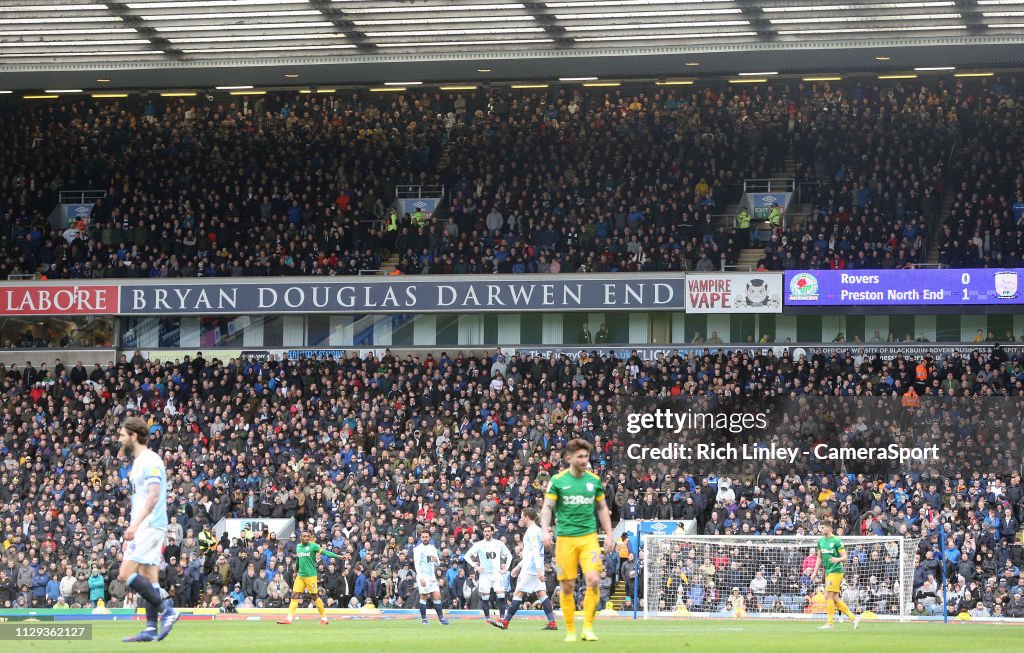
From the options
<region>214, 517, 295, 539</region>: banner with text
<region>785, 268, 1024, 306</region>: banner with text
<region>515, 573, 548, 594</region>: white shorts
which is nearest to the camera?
<region>515, 573, 548, 594</region>: white shorts

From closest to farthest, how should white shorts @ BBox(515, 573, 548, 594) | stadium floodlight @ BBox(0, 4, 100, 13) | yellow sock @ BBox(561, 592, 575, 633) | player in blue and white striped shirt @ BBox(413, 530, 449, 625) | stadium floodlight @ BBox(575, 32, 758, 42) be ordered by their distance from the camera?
yellow sock @ BBox(561, 592, 575, 633), white shorts @ BBox(515, 573, 548, 594), player in blue and white striped shirt @ BBox(413, 530, 449, 625), stadium floodlight @ BBox(0, 4, 100, 13), stadium floodlight @ BBox(575, 32, 758, 42)

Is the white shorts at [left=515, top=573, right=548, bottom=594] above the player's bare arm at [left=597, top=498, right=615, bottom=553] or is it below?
below

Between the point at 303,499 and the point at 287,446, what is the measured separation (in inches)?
138

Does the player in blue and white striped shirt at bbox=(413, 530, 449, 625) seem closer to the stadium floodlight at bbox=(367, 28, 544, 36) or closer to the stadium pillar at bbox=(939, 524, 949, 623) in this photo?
the stadium pillar at bbox=(939, 524, 949, 623)

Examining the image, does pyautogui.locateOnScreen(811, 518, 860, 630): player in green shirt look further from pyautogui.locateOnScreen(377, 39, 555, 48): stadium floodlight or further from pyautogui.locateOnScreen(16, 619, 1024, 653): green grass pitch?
pyautogui.locateOnScreen(377, 39, 555, 48): stadium floodlight

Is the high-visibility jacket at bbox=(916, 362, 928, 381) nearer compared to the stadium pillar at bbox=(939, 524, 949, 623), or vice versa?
the stadium pillar at bbox=(939, 524, 949, 623)

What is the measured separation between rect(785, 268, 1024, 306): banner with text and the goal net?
1512 cm

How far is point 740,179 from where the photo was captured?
48469 millimetres

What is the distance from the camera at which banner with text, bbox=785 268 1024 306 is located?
4325 centimetres

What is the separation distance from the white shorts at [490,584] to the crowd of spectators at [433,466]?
5.18 m

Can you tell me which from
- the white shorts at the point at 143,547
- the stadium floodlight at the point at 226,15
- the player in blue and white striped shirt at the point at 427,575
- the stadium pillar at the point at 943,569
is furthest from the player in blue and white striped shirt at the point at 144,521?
the stadium floodlight at the point at 226,15

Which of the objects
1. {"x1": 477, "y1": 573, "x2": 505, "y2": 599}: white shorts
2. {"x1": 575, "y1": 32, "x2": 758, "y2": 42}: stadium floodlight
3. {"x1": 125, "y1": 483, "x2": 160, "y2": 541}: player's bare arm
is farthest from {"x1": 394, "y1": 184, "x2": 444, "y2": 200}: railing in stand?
{"x1": 125, "y1": 483, "x2": 160, "y2": 541}: player's bare arm

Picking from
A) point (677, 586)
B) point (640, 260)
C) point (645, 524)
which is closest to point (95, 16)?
point (640, 260)

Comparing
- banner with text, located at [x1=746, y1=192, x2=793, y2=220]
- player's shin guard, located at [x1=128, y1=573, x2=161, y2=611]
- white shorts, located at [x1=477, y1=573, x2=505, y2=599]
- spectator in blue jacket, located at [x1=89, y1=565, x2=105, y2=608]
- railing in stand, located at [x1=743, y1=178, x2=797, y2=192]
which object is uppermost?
railing in stand, located at [x1=743, y1=178, x2=797, y2=192]
